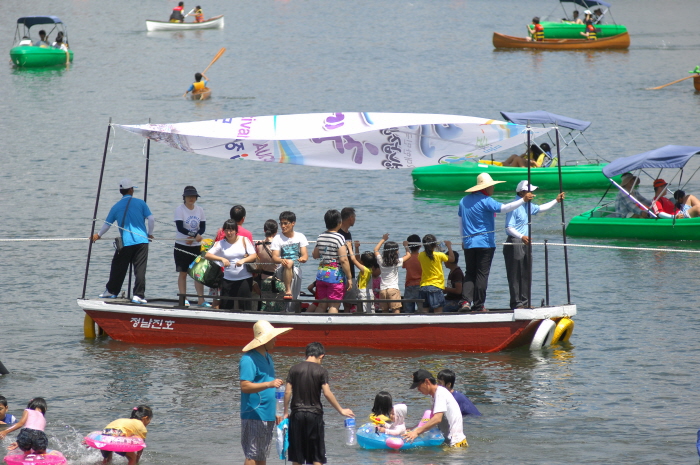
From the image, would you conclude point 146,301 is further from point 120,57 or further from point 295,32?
point 295,32

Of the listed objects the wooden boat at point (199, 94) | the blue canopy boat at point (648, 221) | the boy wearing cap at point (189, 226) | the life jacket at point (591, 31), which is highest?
the life jacket at point (591, 31)

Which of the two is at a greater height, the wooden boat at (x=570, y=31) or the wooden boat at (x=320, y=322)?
the wooden boat at (x=570, y=31)

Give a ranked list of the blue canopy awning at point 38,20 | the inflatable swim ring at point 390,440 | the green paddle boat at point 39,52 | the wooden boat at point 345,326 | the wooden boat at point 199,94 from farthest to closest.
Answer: the green paddle boat at point 39,52 < the blue canopy awning at point 38,20 < the wooden boat at point 199,94 < the wooden boat at point 345,326 < the inflatable swim ring at point 390,440

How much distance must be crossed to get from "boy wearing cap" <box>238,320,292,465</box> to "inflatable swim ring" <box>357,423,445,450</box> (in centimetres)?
206

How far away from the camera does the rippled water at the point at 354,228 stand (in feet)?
39.0

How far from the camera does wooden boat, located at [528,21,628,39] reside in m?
59.2

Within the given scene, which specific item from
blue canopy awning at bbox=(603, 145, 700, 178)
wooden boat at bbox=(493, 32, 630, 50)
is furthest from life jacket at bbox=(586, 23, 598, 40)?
blue canopy awning at bbox=(603, 145, 700, 178)

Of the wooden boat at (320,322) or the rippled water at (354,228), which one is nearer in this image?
the rippled water at (354,228)

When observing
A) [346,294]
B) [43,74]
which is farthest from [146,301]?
[43,74]

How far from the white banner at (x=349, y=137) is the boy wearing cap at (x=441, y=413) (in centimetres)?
396

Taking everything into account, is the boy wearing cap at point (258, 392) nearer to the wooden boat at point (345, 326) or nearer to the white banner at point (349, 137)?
the wooden boat at point (345, 326)

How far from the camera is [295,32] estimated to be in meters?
69.3

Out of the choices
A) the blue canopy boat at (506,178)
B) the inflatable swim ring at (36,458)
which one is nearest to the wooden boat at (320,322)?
the inflatable swim ring at (36,458)

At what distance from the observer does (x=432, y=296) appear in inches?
542
